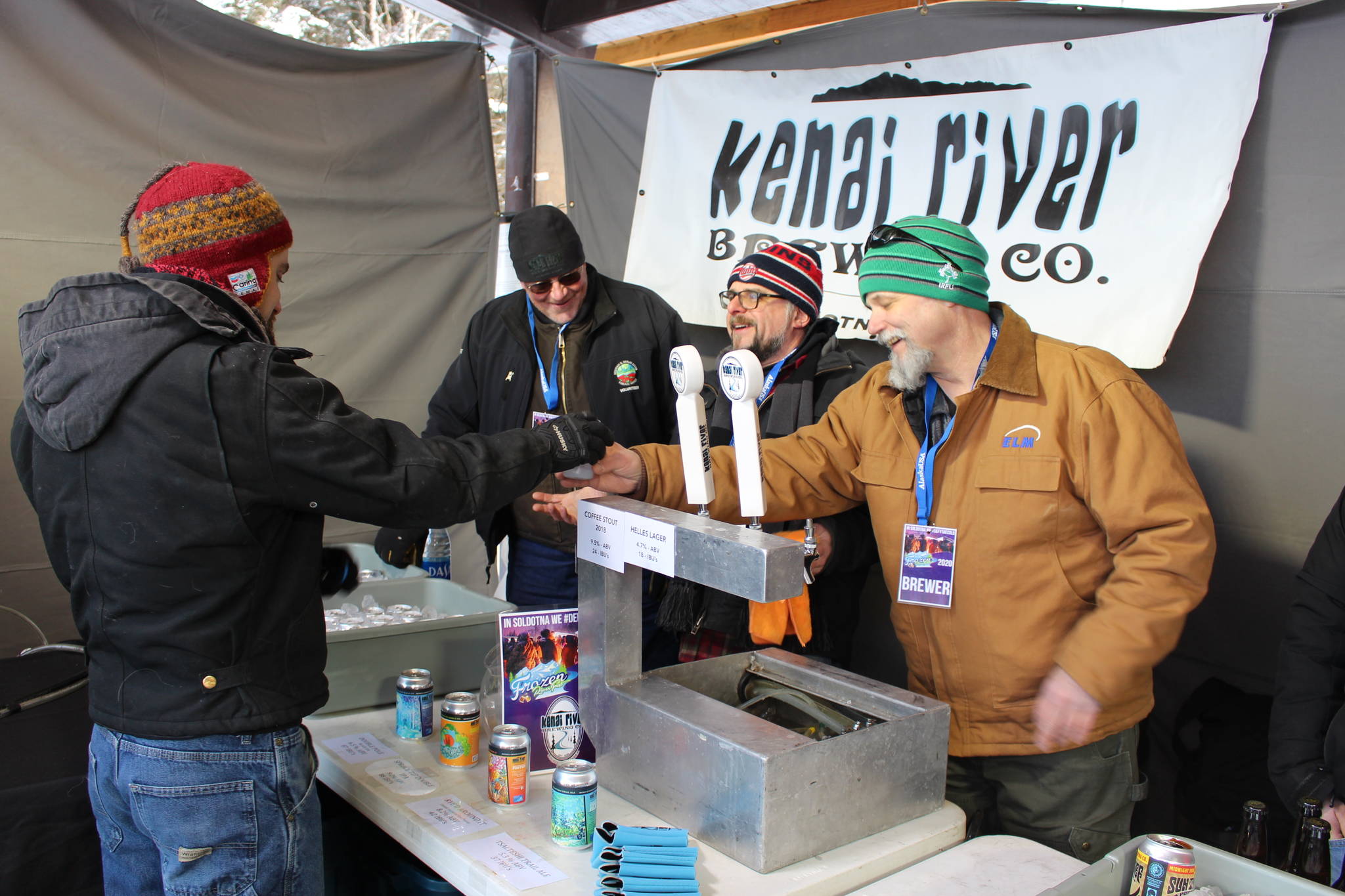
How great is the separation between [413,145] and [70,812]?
2.85 m

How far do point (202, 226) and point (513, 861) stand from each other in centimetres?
101

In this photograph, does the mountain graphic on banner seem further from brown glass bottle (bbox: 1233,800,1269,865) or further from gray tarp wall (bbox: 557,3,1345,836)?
brown glass bottle (bbox: 1233,800,1269,865)

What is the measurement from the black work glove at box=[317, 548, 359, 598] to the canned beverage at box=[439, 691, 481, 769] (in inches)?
11.2

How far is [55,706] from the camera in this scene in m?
2.08

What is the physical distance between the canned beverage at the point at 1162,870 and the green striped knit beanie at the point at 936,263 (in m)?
1.02

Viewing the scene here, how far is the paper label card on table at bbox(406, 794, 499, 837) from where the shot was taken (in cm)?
150

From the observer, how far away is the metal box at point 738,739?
1.33 m

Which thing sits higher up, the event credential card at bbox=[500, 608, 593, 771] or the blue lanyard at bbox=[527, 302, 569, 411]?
the blue lanyard at bbox=[527, 302, 569, 411]

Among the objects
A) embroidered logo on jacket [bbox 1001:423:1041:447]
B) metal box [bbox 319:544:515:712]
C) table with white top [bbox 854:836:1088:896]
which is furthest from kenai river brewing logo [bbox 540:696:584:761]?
embroidered logo on jacket [bbox 1001:423:1041:447]

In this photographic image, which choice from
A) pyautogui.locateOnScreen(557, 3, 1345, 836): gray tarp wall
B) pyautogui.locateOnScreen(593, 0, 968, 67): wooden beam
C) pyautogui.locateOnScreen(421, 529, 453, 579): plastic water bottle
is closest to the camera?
pyautogui.locateOnScreen(557, 3, 1345, 836): gray tarp wall

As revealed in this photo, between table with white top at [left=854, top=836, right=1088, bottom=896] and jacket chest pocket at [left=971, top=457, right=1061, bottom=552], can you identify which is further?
jacket chest pocket at [left=971, top=457, right=1061, bottom=552]

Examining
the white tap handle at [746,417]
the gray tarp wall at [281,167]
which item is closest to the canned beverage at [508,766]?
the white tap handle at [746,417]

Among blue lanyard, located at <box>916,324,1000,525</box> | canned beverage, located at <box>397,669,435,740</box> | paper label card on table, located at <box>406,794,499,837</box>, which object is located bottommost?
paper label card on table, located at <box>406,794,499,837</box>

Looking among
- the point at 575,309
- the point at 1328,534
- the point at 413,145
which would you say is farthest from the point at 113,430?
the point at 413,145
